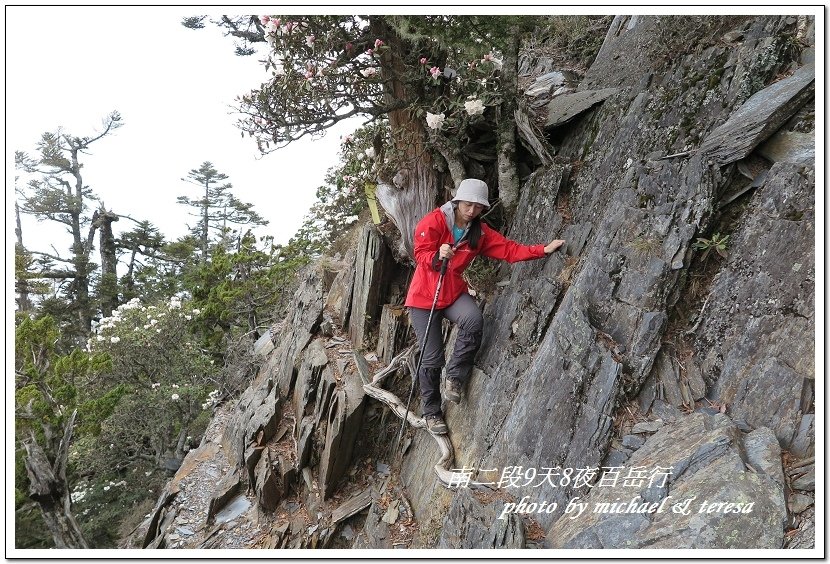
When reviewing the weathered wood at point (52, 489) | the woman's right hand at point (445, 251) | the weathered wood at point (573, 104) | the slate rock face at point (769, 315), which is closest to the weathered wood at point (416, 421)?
the woman's right hand at point (445, 251)

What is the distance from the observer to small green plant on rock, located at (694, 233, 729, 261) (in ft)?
13.3

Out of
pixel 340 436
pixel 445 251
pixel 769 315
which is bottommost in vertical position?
pixel 340 436

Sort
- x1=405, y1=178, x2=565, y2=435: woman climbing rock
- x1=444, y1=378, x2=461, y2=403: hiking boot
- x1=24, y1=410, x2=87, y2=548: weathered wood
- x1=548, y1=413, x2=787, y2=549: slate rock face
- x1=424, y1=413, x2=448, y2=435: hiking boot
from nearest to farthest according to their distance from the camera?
x1=548, y1=413, x2=787, y2=549: slate rock face → x1=405, y1=178, x2=565, y2=435: woman climbing rock → x1=444, y1=378, x2=461, y2=403: hiking boot → x1=424, y1=413, x2=448, y2=435: hiking boot → x1=24, y1=410, x2=87, y2=548: weathered wood

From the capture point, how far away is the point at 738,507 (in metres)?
3.18

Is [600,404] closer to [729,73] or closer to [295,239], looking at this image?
[729,73]

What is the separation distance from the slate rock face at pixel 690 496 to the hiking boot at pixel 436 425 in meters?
1.93

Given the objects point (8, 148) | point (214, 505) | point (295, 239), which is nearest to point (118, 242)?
point (295, 239)

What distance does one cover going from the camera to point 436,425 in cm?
571

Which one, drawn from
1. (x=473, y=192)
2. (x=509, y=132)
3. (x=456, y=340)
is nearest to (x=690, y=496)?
(x=456, y=340)

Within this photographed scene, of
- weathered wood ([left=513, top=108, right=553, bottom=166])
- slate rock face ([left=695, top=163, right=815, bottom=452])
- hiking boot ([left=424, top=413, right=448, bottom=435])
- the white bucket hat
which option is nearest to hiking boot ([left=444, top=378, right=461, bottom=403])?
hiking boot ([left=424, top=413, right=448, bottom=435])

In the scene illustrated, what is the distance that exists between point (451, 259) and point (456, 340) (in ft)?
3.52

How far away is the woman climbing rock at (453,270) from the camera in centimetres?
506

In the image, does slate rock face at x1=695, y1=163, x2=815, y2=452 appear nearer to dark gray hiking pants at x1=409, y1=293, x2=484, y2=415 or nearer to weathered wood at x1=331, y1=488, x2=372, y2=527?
dark gray hiking pants at x1=409, y1=293, x2=484, y2=415

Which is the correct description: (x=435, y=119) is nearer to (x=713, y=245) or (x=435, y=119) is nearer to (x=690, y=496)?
(x=713, y=245)
